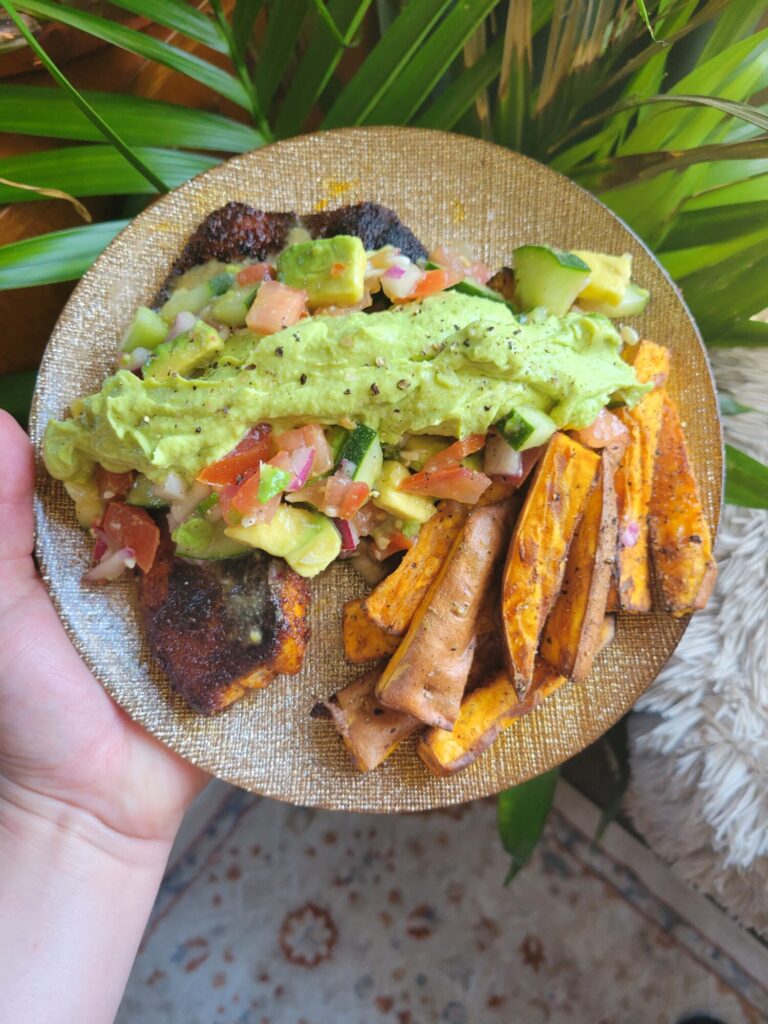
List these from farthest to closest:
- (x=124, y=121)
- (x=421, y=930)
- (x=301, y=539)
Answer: (x=421, y=930) → (x=124, y=121) → (x=301, y=539)

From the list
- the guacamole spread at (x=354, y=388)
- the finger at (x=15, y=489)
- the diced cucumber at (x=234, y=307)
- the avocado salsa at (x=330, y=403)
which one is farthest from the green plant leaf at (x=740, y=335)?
the finger at (x=15, y=489)

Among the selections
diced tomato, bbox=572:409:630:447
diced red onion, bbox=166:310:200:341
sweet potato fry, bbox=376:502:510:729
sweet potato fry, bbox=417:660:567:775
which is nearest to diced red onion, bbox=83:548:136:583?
diced red onion, bbox=166:310:200:341

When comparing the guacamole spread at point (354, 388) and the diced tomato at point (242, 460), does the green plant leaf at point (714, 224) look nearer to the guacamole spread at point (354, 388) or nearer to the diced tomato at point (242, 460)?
the guacamole spread at point (354, 388)

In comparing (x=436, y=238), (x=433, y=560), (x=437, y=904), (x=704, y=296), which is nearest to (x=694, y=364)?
(x=704, y=296)

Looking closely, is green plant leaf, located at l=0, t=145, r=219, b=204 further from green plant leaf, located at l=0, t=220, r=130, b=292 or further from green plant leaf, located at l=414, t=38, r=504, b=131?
green plant leaf, located at l=414, t=38, r=504, b=131

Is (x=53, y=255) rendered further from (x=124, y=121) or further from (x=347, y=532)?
(x=347, y=532)

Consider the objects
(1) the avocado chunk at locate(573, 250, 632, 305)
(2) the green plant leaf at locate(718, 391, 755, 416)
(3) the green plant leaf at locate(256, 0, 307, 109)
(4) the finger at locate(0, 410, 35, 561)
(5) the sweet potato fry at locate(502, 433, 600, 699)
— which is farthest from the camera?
(2) the green plant leaf at locate(718, 391, 755, 416)

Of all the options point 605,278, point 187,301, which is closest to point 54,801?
point 187,301
